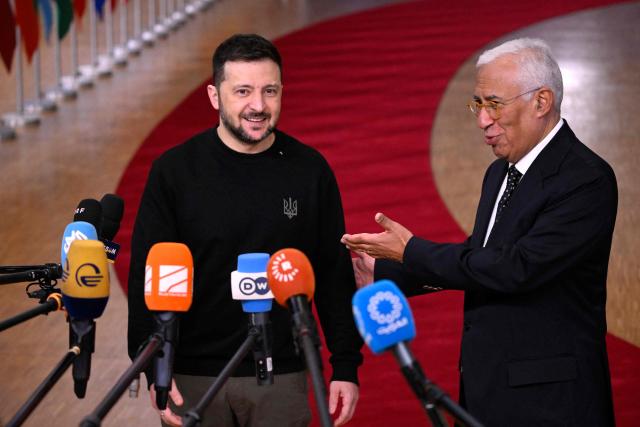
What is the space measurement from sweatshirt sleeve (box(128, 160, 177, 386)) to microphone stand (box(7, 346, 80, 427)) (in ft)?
1.99

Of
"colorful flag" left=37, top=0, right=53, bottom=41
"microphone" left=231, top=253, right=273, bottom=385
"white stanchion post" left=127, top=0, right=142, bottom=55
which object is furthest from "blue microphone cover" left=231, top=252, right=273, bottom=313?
"white stanchion post" left=127, top=0, right=142, bottom=55

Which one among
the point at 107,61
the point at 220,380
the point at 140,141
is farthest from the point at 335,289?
the point at 107,61

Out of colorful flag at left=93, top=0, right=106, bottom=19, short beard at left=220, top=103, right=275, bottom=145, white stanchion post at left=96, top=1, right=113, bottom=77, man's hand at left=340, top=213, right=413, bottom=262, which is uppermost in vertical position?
colorful flag at left=93, top=0, right=106, bottom=19

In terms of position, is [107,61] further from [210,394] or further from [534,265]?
[210,394]

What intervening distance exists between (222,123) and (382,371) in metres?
2.56

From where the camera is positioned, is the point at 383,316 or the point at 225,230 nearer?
the point at 383,316

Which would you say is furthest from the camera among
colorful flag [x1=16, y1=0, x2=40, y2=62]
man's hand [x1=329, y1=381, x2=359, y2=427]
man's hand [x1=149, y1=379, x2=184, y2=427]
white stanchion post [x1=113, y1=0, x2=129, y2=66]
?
white stanchion post [x1=113, y1=0, x2=129, y2=66]

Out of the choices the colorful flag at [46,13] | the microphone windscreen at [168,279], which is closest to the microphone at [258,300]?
the microphone windscreen at [168,279]

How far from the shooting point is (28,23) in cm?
925

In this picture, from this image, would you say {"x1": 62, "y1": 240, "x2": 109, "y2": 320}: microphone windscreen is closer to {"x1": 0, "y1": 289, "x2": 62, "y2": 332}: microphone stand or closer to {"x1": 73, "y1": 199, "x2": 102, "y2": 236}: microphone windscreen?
{"x1": 0, "y1": 289, "x2": 62, "y2": 332}: microphone stand

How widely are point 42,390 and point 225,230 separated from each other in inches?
32.1

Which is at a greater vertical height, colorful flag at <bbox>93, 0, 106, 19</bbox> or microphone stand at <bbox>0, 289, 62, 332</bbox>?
colorful flag at <bbox>93, 0, 106, 19</bbox>

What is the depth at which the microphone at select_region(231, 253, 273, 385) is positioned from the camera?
2439 millimetres

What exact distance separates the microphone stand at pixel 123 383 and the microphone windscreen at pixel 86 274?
0.15 meters
